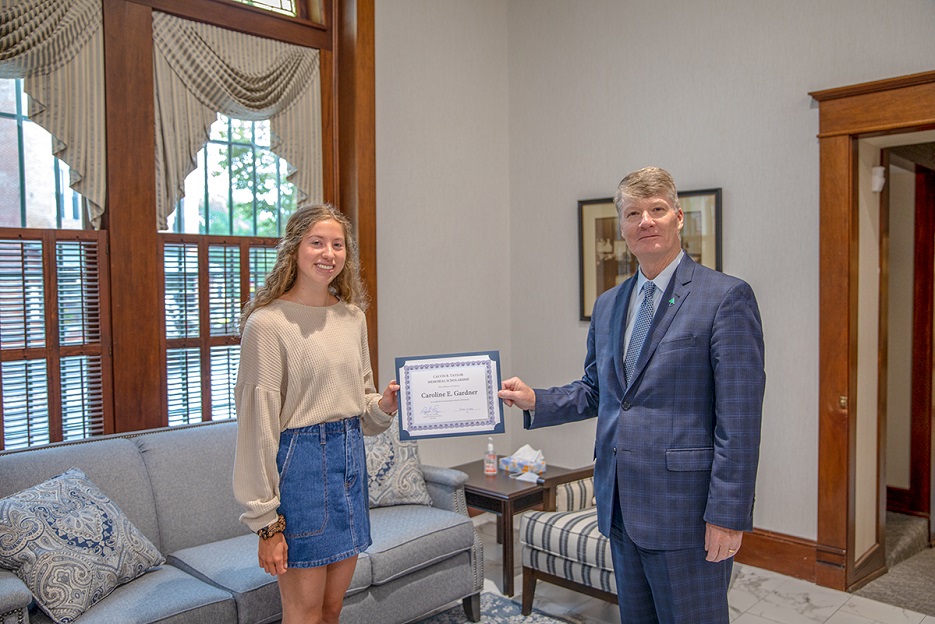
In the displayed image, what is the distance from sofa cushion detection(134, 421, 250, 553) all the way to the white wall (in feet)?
4.21

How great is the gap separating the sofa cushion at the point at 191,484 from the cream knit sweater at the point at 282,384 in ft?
3.33

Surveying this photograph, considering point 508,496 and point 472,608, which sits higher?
point 508,496

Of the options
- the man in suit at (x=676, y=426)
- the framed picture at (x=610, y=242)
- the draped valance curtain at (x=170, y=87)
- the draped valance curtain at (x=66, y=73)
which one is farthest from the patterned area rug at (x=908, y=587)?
the draped valance curtain at (x=66, y=73)

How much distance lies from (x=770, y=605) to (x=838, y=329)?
132 centimetres

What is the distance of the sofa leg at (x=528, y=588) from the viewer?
3.40 meters

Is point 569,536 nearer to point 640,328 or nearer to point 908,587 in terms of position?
point 640,328

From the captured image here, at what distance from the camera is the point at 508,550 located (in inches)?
141

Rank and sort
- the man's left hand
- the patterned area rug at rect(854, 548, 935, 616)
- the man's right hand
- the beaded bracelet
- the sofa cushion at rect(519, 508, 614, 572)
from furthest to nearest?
the patterned area rug at rect(854, 548, 935, 616) < the sofa cushion at rect(519, 508, 614, 572) < the man's right hand < the beaded bracelet < the man's left hand

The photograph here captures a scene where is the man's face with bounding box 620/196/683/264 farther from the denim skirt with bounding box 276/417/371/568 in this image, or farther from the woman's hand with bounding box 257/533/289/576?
the woman's hand with bounding box 257/533/289/576

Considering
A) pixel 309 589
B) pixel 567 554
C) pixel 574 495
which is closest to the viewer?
pixel 309 589

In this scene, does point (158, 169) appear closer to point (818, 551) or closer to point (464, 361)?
point (464, 361)

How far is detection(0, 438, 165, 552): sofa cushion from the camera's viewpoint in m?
2.72

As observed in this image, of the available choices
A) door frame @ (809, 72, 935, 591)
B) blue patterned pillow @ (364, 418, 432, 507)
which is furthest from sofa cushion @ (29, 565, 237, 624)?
door frame @ (809, 72, 935, 591)

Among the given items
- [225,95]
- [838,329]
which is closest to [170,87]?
[225,95]
